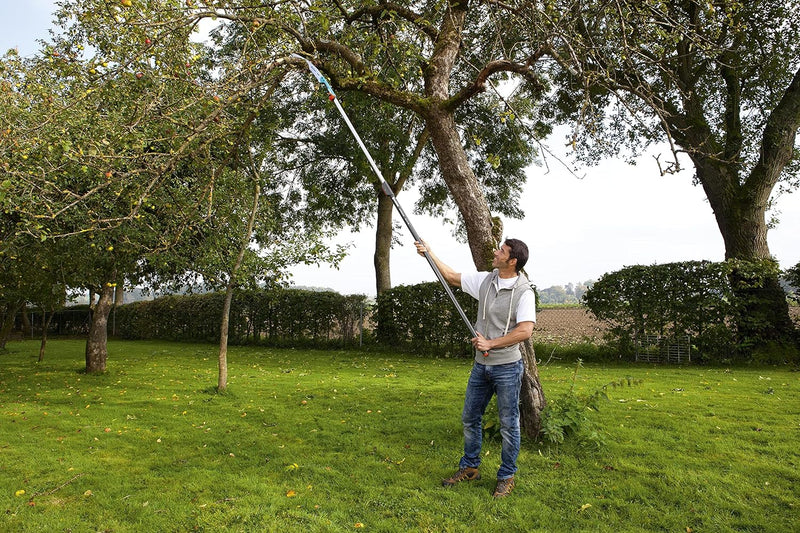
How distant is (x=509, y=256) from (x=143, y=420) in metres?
5.86

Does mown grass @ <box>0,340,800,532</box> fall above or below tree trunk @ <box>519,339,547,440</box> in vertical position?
below

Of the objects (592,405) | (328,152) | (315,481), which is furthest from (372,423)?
(328,152)

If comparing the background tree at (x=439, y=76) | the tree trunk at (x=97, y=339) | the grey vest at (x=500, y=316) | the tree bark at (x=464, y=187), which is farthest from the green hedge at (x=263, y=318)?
the grey vest at (x=500, y=316)

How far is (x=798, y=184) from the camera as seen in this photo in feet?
47.5

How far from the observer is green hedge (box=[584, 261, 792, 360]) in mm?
11953

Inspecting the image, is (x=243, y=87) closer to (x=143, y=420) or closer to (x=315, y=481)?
(x=315, y=481)

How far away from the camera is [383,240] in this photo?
19.8 metres

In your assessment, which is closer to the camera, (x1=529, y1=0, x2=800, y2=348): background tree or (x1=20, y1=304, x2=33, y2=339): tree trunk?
(x1=529, y1=0, x2=800, y2=348): background tree

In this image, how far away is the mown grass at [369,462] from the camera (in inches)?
160

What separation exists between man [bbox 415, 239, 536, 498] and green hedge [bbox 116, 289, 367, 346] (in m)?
11.5

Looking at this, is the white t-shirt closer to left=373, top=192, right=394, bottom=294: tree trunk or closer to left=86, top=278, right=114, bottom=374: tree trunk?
left=86, top=278, right=114, bottom=374: tree trunk

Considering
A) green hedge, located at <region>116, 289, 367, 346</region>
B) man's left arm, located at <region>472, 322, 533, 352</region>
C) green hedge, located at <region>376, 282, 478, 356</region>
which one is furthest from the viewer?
green hedge, located at <region>116, 289, 367, 346</region>

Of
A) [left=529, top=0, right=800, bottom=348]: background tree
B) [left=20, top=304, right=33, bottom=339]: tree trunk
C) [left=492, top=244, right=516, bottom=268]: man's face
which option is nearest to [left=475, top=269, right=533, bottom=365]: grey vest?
[left=492, top=244, right=516, bottom=268]: man's face

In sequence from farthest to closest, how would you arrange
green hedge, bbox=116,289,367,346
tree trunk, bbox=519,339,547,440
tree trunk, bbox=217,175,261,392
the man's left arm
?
green hedge, bbox=116,289,367,346, tree trunk, bbox=217,175,261,392, tree trunk, bbox=519,339,547,440, the man's left arm
